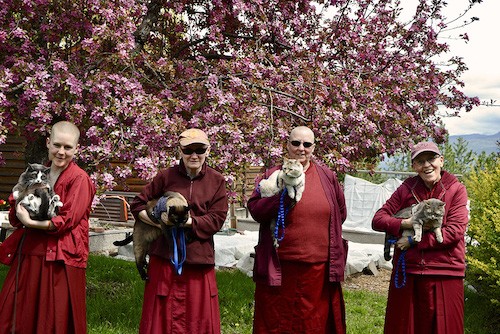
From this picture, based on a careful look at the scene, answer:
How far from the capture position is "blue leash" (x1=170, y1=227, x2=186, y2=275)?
396cm

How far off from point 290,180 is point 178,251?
3.23 ft

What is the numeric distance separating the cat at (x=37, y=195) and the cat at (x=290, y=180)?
1.60 metres

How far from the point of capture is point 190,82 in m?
6.12

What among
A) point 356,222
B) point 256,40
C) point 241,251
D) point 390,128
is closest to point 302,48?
point 256,40

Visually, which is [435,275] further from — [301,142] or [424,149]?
[301,142]

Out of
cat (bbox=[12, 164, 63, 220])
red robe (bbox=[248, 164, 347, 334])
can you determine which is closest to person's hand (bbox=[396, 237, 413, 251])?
red robe (bbox=[248, 164, 347, 334])

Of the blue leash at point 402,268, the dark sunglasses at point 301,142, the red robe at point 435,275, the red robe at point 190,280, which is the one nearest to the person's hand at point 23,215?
the red robe at point 190,280

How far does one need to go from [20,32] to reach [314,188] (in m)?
3.66

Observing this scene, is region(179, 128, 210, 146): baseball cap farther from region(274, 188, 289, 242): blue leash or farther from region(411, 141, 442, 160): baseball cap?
region(411, 141, 442, 160): baseball cap

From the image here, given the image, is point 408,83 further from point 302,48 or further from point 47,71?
point 47,71

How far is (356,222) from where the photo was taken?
539 inches

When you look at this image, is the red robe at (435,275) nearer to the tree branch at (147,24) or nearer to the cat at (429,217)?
the cat at (429,217)

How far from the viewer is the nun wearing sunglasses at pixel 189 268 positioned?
402cm

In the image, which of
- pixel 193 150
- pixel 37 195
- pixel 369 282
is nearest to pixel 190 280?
pixel 193 150
